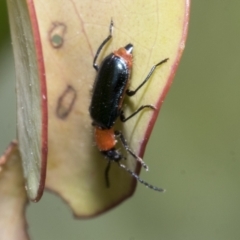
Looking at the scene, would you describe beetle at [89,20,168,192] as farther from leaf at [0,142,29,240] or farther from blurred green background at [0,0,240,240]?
blurred green background at [0,0,240,240]

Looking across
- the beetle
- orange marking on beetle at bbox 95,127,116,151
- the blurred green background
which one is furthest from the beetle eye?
the blurred green background

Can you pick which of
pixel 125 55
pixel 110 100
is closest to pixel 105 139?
pixel 110 100

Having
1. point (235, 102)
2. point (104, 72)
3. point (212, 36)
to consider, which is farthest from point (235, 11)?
point (104, 72)

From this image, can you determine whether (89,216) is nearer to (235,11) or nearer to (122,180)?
(122,180)

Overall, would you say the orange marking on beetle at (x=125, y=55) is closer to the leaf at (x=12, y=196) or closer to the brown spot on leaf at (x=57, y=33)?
the brown spot on leaf at (x=57, y=33)

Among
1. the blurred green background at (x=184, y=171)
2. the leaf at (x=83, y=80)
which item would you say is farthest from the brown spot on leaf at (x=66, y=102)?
the blurred green background at (x=184, y=171)

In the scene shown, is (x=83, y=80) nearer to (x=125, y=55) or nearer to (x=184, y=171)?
(x=125, y=55)
